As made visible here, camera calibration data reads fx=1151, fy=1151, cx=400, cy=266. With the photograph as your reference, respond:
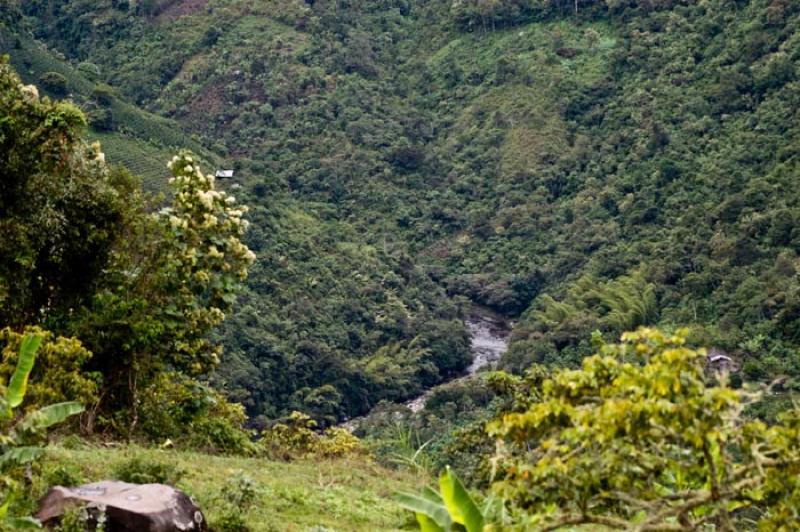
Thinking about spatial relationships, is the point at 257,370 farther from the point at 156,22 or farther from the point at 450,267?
the point at 156,22

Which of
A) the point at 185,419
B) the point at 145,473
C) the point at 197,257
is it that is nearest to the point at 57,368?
the point at 145,473

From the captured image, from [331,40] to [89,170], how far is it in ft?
199

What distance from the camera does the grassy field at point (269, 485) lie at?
9.22 metres

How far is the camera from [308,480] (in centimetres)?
1220

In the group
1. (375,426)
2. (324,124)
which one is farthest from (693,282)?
(324,124)

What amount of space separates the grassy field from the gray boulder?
427 mm

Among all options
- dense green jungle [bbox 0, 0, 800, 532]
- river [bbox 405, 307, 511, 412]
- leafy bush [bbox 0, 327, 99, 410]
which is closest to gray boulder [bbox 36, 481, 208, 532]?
dense green jungle [bbox 0, 0, 800, 532]

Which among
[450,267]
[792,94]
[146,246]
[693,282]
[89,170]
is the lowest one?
[450,267]

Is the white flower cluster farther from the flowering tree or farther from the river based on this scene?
the river

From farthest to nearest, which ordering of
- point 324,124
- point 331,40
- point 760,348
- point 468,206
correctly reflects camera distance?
point 331,40 < point 324,124 < point 468,206 < point 760,348

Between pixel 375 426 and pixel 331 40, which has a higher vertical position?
pixel 331 40

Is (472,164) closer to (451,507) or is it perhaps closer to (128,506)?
(128,506)

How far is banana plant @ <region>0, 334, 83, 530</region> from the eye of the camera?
6746mm

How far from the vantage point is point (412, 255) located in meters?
57.4
